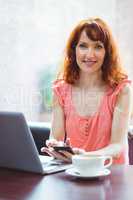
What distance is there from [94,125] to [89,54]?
30 centimetres

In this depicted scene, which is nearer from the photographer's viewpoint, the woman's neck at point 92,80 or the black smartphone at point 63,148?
the black smartphone at point 63,148

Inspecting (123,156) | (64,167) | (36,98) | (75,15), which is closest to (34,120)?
(36,98)

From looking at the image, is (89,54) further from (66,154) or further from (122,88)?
(66,154)

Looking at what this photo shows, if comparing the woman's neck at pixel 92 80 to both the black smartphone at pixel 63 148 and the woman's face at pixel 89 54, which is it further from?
the black smartphone at pixel 63 148

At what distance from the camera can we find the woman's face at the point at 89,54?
5.76 feet

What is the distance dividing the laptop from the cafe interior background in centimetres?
125

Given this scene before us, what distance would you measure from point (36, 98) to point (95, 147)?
1.05m

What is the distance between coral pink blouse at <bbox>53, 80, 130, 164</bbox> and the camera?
177 cm

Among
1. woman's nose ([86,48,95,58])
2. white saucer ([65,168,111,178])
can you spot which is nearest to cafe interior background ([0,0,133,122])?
woman's nose ([86,48,95,58])

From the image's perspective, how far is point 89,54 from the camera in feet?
5.73

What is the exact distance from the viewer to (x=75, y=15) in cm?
304

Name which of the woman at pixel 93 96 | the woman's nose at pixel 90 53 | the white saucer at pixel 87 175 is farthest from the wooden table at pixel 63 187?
the woman's nose at pixel 90 53

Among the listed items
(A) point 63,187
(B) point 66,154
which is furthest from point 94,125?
(A) point 63,187

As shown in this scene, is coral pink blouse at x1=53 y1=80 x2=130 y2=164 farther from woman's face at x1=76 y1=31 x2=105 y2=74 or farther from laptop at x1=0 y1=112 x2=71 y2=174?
laptop at x1=0 y1=112 x2=71 y2=174
